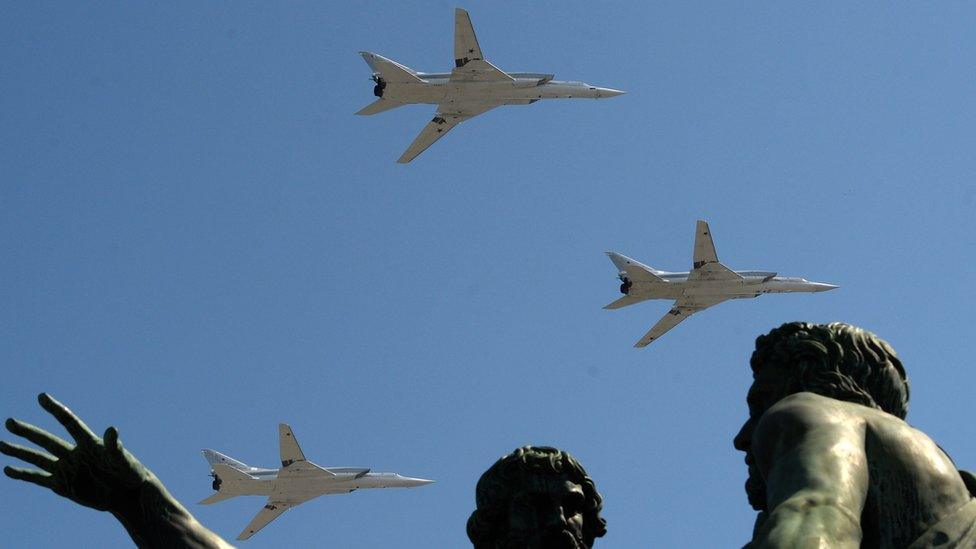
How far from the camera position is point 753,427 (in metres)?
4.51

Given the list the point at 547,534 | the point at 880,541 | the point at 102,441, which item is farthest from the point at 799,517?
the point at 102,441

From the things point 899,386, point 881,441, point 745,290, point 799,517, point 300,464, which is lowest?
point 799,517

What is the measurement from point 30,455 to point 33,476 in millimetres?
60

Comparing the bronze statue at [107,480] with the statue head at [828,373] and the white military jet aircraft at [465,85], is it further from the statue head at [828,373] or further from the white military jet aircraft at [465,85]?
the white military jet aircraft at [465,85]

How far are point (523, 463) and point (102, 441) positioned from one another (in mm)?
1192

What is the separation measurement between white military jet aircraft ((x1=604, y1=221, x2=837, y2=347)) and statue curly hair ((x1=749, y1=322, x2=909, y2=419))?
212 feet

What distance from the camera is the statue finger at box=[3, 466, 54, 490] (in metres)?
4.56

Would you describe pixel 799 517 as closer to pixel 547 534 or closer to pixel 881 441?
pixel 881 441

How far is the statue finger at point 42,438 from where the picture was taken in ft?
14.5

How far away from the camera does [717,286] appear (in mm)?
69562

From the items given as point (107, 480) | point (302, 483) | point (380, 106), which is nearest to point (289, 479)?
point (302, 483)

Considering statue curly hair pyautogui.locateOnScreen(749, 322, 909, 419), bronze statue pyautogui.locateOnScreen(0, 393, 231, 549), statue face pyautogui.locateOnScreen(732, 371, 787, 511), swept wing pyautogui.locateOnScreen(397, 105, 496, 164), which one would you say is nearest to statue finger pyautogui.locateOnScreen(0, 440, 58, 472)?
bronze statue pyautogui.locateOnScreen(0, 393, 231, 549)

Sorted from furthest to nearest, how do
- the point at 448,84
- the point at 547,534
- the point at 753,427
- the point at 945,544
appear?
the point at 448,84 < the point at 547,534 < the point at 753,427 < the point at 945,544

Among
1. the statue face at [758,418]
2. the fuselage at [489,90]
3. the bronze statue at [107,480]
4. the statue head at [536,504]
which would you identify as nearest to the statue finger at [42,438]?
the bronze statue at [107,480]
